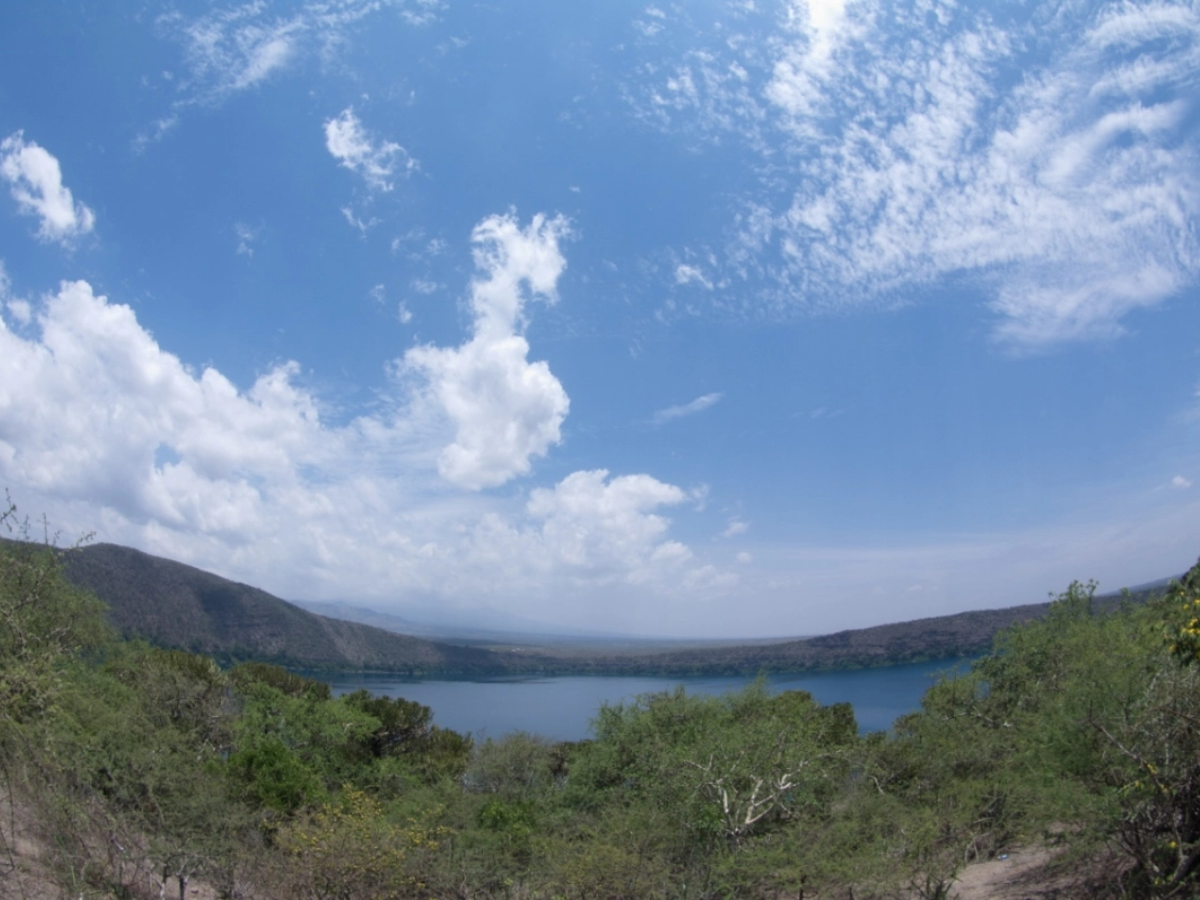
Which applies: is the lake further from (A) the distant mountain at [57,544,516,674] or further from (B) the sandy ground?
(B) the sandy ground

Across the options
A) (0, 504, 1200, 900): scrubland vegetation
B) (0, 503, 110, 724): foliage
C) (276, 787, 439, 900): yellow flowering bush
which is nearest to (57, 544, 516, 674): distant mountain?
(0, 503, 110, 724): foliage

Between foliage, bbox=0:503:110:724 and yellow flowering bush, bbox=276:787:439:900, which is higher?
foliage, bbox=0:503:110:724

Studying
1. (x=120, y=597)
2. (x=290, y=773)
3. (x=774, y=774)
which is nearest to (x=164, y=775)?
(x=290, y=773)

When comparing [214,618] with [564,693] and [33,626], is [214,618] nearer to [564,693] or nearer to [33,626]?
[564,693]

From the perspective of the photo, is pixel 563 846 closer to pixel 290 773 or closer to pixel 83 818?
pixel 83 818

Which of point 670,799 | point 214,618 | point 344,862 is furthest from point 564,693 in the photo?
point 344,862

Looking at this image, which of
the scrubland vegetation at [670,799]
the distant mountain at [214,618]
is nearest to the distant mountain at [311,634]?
the distant mountain at [214,618]
